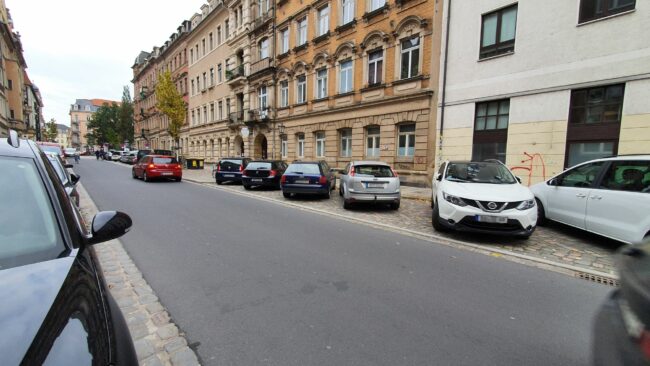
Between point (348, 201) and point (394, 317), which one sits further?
point (348, 201)

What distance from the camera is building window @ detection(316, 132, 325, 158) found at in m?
21.2

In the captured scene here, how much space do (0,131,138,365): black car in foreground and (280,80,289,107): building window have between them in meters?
23.0

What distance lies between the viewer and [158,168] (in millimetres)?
16438

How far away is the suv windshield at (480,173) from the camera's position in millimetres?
6882

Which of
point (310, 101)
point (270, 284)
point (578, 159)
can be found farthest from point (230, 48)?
point (270, 284)

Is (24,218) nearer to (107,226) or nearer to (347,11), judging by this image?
(107,226)

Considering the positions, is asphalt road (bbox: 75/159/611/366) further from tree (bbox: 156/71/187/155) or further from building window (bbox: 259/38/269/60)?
tree (bbox: 156/71/187/155)

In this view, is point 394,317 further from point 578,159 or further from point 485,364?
point 578,159

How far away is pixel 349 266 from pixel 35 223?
3.60 metres

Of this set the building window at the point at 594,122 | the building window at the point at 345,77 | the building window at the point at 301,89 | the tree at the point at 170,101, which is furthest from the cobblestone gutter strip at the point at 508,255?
the tree at the point at 170,101

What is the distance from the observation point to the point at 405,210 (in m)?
9.58

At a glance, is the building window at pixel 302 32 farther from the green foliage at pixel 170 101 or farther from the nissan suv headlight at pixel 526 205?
the nissan suv headlight at pixel 526 205

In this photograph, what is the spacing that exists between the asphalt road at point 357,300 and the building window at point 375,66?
13.4 m

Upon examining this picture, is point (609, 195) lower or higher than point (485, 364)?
higher
